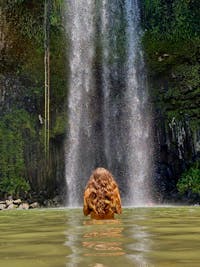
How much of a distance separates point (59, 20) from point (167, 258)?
21.4 m

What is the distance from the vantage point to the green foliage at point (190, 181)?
69.8ft

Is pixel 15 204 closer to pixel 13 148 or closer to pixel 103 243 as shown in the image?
pixel 13 148

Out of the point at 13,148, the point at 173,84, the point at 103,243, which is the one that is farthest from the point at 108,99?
the point at 103,243

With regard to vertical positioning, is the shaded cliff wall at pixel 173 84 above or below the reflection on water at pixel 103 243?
above

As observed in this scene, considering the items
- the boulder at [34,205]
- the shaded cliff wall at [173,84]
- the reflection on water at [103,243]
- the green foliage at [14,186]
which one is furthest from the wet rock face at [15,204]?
the reflection on water at [103,243]

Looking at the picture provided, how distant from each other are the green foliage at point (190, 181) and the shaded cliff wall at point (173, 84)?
35 centimetres

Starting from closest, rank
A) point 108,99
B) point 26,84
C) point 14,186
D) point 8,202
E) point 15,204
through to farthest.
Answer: point 15,204 < point 8,202 < point 14,186 < point 108,99 < point 26,84

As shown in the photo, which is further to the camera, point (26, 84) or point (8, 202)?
point (26, 84)

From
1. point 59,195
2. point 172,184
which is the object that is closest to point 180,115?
point 172,184

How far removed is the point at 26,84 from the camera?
2422cm

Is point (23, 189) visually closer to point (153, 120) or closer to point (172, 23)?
point (153, 120)

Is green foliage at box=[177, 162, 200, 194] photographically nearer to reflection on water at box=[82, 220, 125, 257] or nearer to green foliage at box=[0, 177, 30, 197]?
green foliage at box=[0, 177, 30, 197]

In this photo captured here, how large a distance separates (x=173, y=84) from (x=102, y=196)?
53.1ft

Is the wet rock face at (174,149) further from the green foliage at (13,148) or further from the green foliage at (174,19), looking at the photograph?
the green foliage at (13,148)
